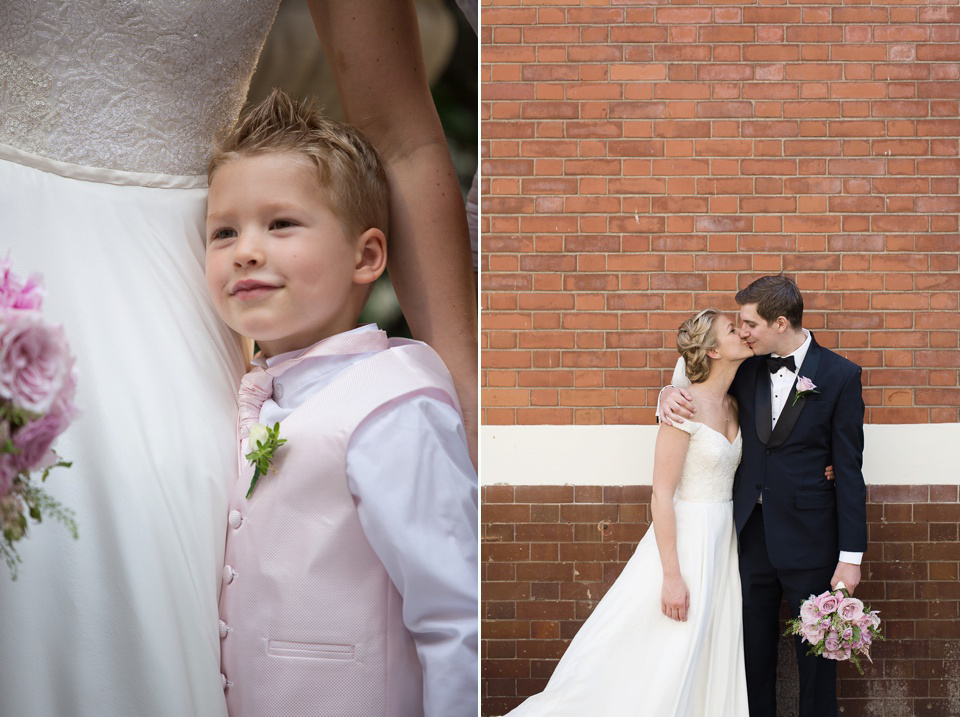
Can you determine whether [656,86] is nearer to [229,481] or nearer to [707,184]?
[707,184]

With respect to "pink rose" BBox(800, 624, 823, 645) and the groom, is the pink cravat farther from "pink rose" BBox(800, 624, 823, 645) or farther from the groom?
"pink rose" BBox(800, 624, 823, 645)

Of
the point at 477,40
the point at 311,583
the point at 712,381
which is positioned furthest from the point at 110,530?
the point at 712,381

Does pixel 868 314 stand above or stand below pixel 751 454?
above

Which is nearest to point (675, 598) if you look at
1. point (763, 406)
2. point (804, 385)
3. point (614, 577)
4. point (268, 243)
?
point (614, 577)

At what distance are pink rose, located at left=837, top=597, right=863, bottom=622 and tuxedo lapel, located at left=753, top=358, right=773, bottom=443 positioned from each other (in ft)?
1.64

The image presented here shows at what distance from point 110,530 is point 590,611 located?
2075 mm

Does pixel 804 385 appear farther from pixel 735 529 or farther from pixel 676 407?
pixel 735 529

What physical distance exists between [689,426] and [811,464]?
1.20 feet

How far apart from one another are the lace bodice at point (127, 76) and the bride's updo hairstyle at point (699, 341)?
1.76 meters

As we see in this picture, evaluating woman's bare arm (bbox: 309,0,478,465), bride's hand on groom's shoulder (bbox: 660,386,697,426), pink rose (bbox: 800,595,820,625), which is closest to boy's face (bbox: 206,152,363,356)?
woman's bare arm (bbox: 309,0,478,465)

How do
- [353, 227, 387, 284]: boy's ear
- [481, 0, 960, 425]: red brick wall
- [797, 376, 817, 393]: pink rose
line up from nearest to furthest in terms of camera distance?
[353, 227, 387, 284]: boy's ear < [797, 376, 817, 393]: pink rose < [481, 0, 960, 425]: red brick wall

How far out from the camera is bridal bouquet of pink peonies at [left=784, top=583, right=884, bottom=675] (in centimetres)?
254

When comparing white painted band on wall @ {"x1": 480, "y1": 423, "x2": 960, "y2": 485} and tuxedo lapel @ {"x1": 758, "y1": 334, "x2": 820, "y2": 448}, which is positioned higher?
tuxedo lapel @ {"x1": 758, "y1": 334, "x2": 820, "y2": 448}

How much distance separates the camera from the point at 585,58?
2811 millimetres
